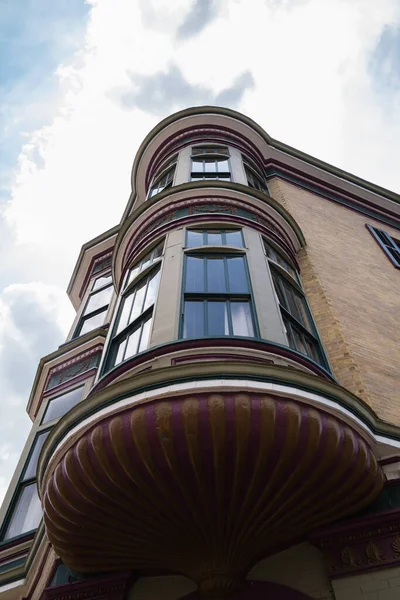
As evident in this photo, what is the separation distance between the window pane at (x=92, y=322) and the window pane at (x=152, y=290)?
5.87 meters

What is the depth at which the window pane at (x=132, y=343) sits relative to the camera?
25.2ft

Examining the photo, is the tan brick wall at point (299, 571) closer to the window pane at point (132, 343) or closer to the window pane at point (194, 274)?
the window pane at point (132, 343)

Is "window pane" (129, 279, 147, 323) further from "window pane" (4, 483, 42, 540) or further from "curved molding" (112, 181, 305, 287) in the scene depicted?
"window pane" (4, 483, 42, 540)

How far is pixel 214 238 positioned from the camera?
371 inches

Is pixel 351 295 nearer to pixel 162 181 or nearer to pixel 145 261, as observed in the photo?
pixel 145 261

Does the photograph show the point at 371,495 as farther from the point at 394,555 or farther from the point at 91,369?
the point at 91,369

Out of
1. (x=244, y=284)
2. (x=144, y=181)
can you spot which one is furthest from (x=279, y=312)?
(x=144, y=181)

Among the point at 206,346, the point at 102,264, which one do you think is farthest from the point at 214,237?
the point at 102,264

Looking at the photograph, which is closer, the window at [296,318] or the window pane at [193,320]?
the window pane at [193,320]

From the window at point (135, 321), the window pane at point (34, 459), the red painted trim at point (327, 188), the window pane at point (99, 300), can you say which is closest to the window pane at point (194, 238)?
the window at point (135, 321)

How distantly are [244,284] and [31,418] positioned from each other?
8.10 metres

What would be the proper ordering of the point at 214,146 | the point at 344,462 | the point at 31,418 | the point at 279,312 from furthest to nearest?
the point at 214,146 → the point at 31,418 → the point at 279,312 → the point at 344,462

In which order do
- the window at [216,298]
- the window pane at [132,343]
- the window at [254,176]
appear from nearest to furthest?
the window at [216,298] → the window pane at [132,343] → the window at [254,176]

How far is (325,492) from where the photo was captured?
5.36 m
